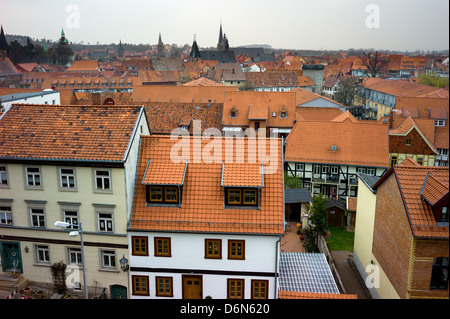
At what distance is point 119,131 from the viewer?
44.5 feet

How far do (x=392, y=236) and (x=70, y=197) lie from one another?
404 inches

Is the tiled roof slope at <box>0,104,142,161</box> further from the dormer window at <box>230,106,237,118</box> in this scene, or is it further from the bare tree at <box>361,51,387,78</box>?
the dormer window at <box>230,106,237,118</box>

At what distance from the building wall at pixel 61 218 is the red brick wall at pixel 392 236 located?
8.31m

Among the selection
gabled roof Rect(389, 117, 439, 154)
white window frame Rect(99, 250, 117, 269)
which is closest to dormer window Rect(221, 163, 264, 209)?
white window frame Rect(99, 250, 117, 269)

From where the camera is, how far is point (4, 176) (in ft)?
43.8

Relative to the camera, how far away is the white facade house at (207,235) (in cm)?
1263

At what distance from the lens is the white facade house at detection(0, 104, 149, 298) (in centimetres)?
1282

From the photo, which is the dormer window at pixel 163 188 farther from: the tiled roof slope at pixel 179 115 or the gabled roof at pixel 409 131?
the tiled roof slope at pixel 179 115

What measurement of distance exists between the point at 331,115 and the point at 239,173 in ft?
91.7

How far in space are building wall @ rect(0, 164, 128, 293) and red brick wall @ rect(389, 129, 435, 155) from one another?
21328 mm

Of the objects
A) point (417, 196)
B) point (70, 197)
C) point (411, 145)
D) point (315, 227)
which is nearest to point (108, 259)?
point (70, 197)

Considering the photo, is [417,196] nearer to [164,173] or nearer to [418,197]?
[418,197]
